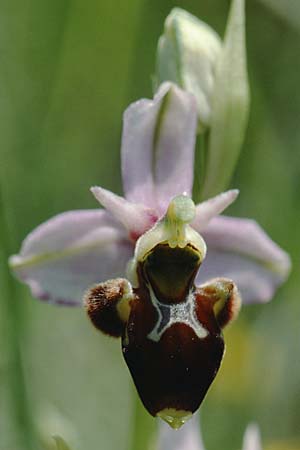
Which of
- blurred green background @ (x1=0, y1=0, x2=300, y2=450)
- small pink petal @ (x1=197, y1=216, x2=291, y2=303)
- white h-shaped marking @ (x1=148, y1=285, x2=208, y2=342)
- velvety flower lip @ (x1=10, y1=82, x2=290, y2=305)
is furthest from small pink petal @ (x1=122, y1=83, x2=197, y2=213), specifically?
blurred green background @ (x1=0, y1=0, x2=300, y2=450)

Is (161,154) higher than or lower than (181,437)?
higher

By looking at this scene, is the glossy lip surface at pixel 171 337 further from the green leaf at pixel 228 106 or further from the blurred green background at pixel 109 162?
the blurred green background at pixel 109 162

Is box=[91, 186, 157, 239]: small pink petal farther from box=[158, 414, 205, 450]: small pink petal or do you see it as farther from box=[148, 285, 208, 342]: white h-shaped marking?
box=[158, 414, 205, 450]: small pink petal

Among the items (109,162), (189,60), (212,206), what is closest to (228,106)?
(189,60)

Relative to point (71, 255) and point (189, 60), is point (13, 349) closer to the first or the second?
point (71, 255)

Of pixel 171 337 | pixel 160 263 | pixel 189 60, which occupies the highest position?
pixel 189 60

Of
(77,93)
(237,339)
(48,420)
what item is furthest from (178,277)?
(77,93)

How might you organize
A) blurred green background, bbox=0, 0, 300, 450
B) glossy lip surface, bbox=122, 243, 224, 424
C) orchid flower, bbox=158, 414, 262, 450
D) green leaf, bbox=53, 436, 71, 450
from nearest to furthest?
glossy lip surface, bbox=122, 243, 224, 424 → green leaf, bbox=53, 436, 71, 450 → orchid flower, bbox=158, 414, 262, 450 → blurred green background, bbox=0, 0, 300, 450

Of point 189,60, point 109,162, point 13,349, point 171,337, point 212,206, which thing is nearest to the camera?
point 171,337
